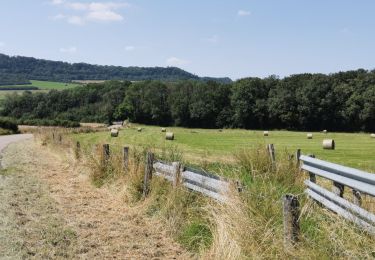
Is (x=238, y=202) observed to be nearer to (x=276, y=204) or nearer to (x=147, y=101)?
(x=276, y=204)

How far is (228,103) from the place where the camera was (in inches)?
4198

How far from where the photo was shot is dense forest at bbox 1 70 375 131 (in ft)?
281

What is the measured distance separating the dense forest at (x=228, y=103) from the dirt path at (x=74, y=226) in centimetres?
7247

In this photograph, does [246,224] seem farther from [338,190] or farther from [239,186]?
[338,190]

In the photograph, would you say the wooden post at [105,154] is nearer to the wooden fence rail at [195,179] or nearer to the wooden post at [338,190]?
the wooden fence rail at [195,179]

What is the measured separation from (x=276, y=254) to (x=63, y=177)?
39.6 feet

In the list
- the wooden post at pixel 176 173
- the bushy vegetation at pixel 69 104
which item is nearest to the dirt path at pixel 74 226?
the wooden post at pixel 176 173

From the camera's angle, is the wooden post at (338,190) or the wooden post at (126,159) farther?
the wooden post at (126,159)

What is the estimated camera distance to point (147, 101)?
119000mm

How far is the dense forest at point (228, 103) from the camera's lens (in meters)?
85.5

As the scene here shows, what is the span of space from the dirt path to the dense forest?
72472mm

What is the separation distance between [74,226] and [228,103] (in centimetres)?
9802

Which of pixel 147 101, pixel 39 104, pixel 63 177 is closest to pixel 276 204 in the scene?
pixel 63 177

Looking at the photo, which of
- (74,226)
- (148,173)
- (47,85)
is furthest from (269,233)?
(47,85)
